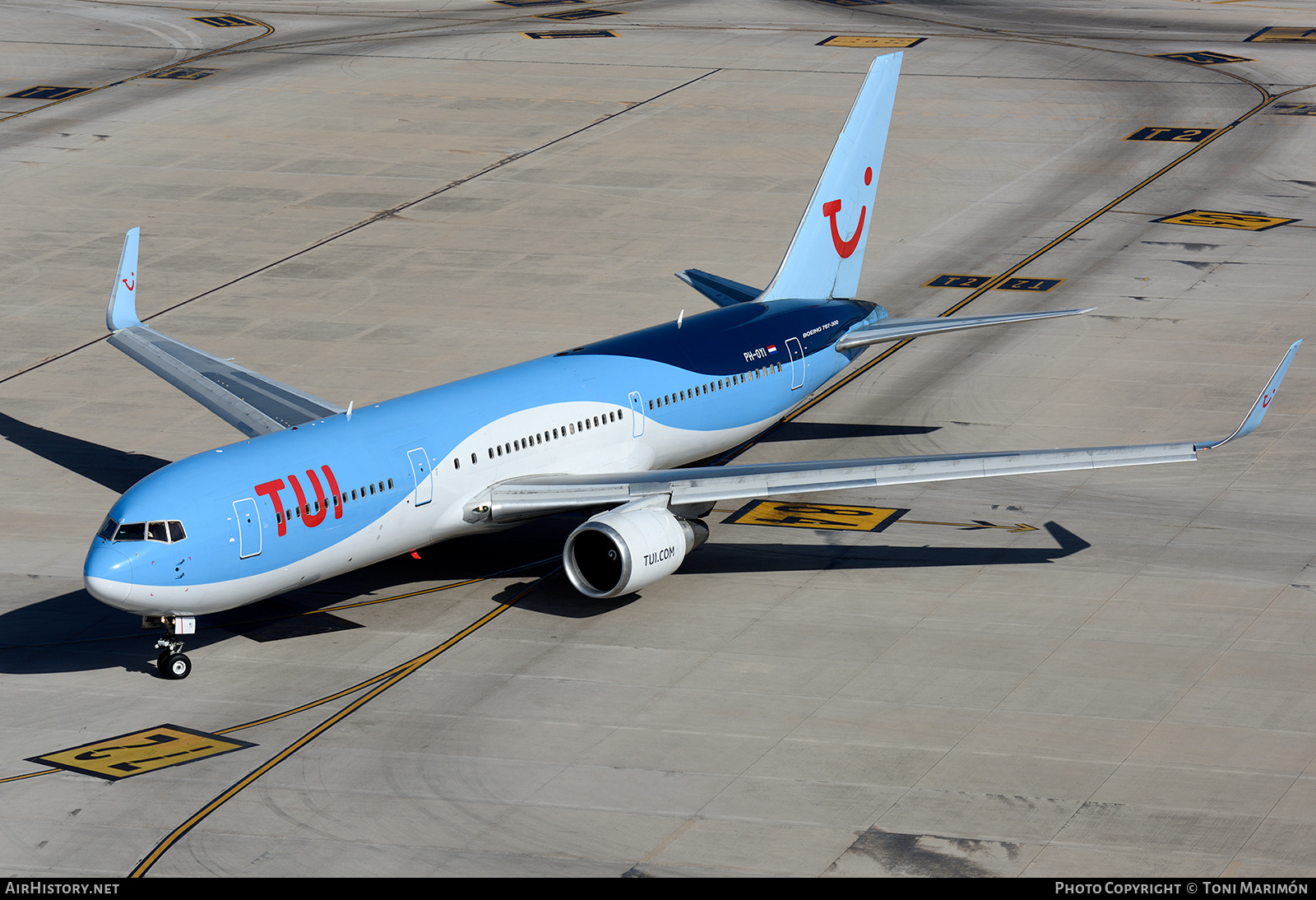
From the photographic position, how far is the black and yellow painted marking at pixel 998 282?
56.2 metres

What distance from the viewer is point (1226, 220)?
6269 cm

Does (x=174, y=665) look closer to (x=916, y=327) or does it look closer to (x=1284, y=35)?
(x=916, y=327)

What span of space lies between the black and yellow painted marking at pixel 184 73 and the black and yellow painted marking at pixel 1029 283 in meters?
48.6

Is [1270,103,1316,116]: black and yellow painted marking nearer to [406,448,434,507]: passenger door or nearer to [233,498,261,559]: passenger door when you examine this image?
[406,448,434,507]: passenger door

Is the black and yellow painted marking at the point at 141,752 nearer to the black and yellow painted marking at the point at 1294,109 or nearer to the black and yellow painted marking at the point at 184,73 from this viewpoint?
the black and yellow painted marking at the point at 184,73

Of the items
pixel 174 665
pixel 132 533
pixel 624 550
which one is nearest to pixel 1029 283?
pixel 624 550

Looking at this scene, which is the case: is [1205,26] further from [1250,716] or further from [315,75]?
[1250,716]

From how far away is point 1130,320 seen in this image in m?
53.0

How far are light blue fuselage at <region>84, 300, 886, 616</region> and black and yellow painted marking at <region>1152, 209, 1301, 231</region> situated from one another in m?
25.0

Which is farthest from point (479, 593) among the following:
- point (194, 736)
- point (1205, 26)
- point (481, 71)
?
point (1205, 26)

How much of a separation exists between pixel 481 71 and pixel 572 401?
52867mm

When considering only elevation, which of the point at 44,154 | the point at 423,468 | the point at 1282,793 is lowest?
the point at 1282,793

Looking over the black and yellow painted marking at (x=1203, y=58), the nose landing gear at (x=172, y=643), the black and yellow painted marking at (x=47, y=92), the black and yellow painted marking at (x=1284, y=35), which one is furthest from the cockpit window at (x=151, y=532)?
the black and yellow painted marking at (x=1284, y=35)

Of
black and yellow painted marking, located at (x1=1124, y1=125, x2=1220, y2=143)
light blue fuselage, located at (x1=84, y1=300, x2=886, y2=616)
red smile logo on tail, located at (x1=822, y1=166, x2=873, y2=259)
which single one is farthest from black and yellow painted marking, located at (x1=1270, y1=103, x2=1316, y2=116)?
light blue fuselage, located at (x1=84, y1=300, x2=886, y2=616)
